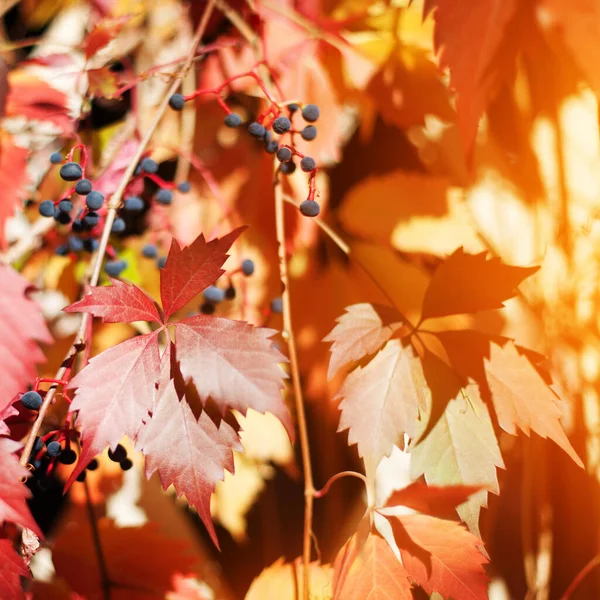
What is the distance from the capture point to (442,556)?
481 mm

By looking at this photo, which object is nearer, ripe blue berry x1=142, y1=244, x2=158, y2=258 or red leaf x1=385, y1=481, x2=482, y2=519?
red leaf x1=385, y1=481, x2=482, y2=519

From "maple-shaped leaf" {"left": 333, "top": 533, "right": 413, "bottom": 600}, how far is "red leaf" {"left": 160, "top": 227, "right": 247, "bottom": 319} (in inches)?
10.7

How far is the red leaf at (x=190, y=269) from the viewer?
1.47 ft

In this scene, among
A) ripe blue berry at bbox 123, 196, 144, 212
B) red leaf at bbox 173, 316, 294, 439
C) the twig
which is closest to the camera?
red leaf at bbox 173, 316, 294, 439

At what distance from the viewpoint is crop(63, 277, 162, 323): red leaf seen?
446 mm

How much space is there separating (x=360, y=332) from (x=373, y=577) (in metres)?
0.22

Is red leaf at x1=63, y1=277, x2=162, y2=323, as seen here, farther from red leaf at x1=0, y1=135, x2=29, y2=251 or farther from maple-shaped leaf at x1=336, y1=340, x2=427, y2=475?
red leaf at x1=0, y1=135, x2=29, y2=251

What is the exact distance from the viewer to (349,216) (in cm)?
75

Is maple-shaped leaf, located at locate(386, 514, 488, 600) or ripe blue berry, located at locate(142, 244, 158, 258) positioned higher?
ripe blue berry, located at locate(142, 244, 158, 258)

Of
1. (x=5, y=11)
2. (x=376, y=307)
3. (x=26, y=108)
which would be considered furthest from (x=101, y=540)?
(x=5, y=11)

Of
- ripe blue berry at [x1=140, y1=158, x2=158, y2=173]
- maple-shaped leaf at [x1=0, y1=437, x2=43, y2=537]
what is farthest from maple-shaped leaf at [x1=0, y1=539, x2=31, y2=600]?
ripe blue berry at [x1=140, y1=158, x2=158, y2=173]

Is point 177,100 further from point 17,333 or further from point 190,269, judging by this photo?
point 17,333

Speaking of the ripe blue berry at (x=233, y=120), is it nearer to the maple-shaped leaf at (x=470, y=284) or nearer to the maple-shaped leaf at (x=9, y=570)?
the maple-shaped leaf at (x=470, y=284)

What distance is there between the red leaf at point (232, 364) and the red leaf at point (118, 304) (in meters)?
0.04
